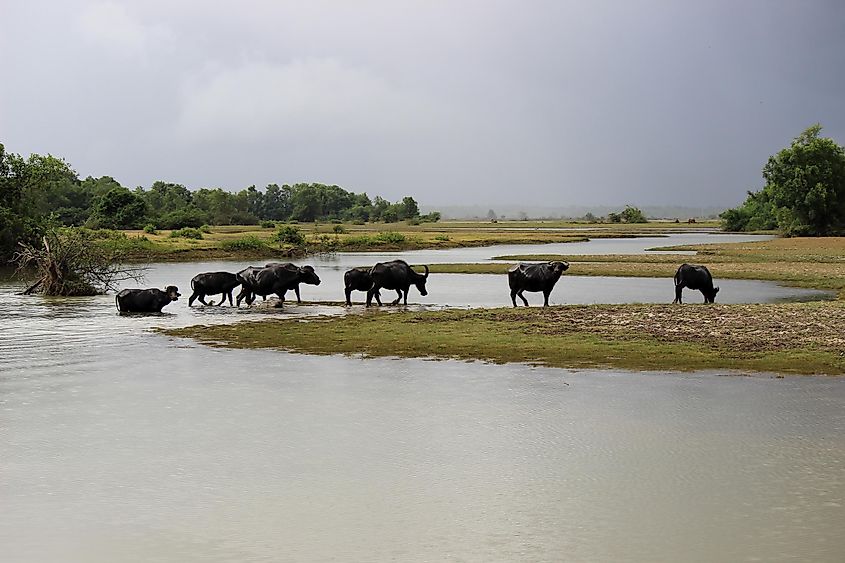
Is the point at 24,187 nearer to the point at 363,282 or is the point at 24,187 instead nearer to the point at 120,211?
the point at 363,282

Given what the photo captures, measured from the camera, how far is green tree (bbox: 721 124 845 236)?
250 feet

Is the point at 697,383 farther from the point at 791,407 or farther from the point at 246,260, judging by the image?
the point at 246,260

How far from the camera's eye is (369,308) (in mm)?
22438

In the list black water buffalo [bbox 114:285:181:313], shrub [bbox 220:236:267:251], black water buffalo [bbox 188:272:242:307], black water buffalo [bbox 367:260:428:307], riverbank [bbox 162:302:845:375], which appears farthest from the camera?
shrub [bbox 220:236:267:251]

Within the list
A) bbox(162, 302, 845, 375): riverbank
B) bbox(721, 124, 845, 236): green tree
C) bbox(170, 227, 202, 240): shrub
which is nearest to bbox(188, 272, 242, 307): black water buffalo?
bbox(162, 302, 845, 375): riverbank

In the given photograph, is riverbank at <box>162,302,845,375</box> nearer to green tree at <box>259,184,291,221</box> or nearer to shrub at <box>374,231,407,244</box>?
shrub at <box>374,231,407,244</box>

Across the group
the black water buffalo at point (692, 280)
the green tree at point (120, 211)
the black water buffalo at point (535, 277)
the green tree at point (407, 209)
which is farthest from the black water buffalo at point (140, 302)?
the green tree at point (407, 209)

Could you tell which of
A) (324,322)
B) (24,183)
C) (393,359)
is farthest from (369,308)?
(24,183)

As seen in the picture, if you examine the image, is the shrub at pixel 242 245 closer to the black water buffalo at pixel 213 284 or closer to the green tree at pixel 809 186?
the black water buffalo at pixel 213 284

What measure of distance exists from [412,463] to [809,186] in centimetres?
7523

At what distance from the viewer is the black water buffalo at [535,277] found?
22.3 metres

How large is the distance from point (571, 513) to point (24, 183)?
4166 cm

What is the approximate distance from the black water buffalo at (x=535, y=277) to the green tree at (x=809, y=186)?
60.3m

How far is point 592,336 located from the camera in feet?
54.2
